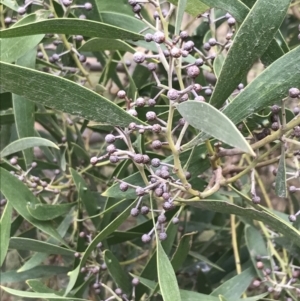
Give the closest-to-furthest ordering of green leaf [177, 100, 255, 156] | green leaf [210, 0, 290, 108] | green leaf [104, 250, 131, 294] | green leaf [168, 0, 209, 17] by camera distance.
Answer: green leaf [177, 100, 255, 156]
green leaf [210, 0, 290, 108]
green leaf [168, 0, 209, 17]
green leaf [104, 250, 131, 294]

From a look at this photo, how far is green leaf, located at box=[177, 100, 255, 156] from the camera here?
1.04 feet

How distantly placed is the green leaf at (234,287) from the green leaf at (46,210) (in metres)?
0.25

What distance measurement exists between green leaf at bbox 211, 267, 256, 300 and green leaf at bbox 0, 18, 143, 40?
0.38 m

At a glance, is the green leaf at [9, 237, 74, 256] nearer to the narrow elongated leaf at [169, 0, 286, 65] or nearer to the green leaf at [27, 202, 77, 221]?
the green leaf at [27, 202, 77, 221]

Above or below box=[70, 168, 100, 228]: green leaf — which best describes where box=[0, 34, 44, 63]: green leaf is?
above

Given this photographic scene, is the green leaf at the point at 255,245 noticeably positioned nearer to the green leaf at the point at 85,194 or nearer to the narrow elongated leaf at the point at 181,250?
the narrow elongated leaf at the point at 181,250

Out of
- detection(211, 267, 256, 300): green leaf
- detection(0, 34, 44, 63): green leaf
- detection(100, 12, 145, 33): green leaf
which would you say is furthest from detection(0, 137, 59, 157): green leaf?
detection(211, 267, 256, 300): green leaf

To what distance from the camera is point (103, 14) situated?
74 centimetres

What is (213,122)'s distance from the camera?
1.18 feet

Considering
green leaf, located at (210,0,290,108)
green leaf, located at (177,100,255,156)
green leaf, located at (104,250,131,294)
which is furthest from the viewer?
green leaf, located at (104,250,131,294)

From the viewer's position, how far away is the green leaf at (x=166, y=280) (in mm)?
516

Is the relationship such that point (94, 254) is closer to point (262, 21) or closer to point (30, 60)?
point (30, 60)

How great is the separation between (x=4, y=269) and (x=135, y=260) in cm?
25

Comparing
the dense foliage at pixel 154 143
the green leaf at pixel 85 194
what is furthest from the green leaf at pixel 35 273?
the green leaf at pixel 85 194
